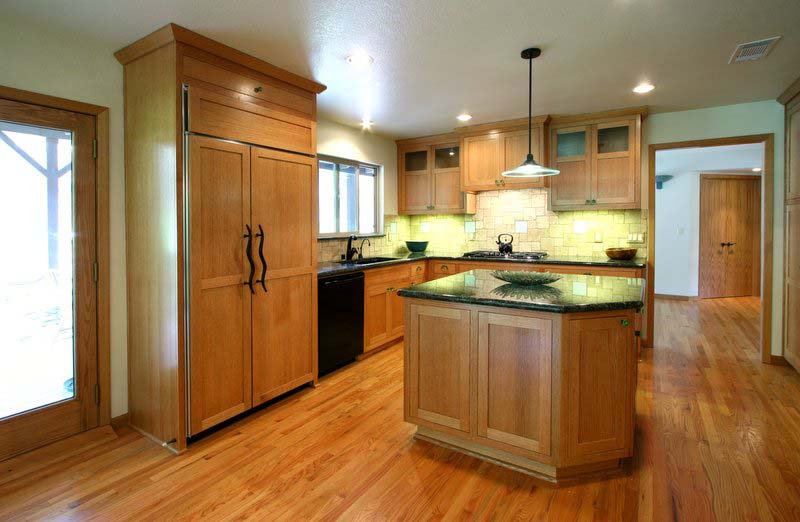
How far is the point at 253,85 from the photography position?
9.10 feet

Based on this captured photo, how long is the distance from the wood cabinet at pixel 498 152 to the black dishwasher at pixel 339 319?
187 cm

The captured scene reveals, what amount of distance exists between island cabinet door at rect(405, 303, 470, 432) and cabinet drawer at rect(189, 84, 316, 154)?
1.51 metres

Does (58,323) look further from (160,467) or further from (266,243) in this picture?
(266,243)

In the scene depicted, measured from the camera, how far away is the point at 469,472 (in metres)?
2.19

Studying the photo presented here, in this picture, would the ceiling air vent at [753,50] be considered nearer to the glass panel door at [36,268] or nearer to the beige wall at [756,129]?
the beige wall at [756,129]

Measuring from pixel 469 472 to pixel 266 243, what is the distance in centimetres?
188

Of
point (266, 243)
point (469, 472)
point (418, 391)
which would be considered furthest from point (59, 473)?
point (469, 472)

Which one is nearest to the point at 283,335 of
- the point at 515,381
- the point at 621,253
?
the point at 515,381

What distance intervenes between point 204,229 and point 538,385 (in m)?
2.04

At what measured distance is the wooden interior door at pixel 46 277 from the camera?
2309 millimetres

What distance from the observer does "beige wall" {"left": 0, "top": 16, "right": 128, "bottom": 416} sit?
2.25 metres

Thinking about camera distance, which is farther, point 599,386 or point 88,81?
point 88,81

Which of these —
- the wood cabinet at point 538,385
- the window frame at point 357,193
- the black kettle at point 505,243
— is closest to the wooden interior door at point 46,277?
the window frame at point 357,193

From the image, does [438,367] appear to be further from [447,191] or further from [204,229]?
[447,191]
